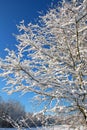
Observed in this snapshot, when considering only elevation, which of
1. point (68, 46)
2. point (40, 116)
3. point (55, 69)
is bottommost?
point (40, 116)

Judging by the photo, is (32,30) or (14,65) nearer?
(14,65)

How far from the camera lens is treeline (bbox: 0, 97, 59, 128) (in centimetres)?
485

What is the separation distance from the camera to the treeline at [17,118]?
15.9 feet

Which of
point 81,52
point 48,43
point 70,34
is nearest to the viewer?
point 81,52

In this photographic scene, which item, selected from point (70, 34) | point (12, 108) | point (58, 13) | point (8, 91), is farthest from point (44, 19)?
point (12, 108)

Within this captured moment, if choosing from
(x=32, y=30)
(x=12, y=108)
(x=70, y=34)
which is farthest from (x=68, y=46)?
(x=12, y=108)

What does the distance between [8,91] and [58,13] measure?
1.81 meters

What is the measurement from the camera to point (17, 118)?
17.2 ft

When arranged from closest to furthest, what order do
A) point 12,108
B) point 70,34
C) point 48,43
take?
point 70,34 → point 48,43 → point 12,108

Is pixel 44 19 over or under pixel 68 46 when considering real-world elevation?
over

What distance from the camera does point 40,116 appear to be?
15.6 ft

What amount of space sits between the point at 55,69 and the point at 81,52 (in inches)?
22.3

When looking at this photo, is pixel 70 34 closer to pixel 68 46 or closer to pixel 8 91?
pixel 68 46

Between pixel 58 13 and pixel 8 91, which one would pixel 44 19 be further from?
pixel 8 91
